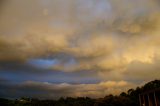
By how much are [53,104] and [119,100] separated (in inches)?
1316

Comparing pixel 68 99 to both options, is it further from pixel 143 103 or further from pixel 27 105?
pixel 143 103

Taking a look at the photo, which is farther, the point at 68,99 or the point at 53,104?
the point at 68,99

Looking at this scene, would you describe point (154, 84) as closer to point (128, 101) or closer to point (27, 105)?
point (128, 101)

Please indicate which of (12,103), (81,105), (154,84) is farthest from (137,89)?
(12,103)

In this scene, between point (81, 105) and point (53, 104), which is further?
point (53, 104)

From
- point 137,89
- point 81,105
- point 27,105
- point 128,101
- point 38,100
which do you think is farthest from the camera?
point 38,100

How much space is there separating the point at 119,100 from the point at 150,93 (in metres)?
29.3

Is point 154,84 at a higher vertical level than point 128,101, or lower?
higher

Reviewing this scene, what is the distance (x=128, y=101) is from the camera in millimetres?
65500

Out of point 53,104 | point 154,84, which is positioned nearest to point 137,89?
point 154,84

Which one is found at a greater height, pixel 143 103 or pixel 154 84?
pixel 154 84

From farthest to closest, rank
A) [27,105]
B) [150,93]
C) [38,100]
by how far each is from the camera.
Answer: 1. [38,100]
2. [27,105]
3. [150,93]

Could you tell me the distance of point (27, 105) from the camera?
9125 centimetres

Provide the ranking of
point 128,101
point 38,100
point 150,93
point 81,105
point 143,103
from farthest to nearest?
point 38,100 < point 81,105 < point 128,101 < point 143,103 < point 150,93
